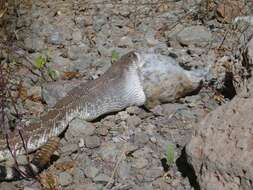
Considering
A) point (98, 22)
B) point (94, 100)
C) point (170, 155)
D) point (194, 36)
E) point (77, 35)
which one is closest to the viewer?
point (170, 155)

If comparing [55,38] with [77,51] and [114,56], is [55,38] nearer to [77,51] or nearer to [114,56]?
[77,51]

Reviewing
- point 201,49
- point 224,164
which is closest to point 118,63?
point 201,49

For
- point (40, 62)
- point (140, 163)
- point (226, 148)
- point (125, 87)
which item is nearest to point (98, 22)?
point (40, 62)

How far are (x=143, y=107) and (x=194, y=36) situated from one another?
1.11 meters

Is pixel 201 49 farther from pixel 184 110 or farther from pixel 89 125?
pixel 89 125

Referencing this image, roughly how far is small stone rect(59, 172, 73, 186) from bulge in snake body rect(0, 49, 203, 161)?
1.57 ft

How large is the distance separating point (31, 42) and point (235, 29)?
195 centimetres

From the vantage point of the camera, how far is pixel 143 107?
4762 mm

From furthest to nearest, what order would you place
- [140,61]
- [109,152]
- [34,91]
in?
[34,91]
[140,61]
[109,152]

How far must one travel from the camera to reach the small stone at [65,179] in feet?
13.3

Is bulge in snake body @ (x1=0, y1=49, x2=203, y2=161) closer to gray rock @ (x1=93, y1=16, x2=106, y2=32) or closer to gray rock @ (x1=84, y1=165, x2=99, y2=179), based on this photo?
gray rock @ (x1=84, y1=165, x2=99, y2=179)

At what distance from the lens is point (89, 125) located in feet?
14.9

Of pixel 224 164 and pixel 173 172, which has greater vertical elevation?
pixel 224 164

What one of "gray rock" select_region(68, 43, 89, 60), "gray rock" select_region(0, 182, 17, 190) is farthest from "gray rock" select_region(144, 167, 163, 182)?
"gray rock" select_region(68, 43, 89, 60)
